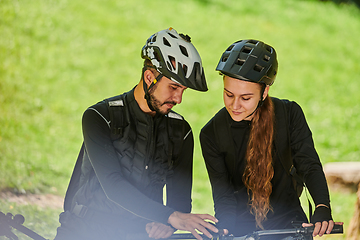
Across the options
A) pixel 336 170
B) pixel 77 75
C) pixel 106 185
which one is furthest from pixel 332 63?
pixel 106 185

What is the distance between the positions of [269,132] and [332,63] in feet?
38.0

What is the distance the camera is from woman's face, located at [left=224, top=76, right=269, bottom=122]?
10.2 feet

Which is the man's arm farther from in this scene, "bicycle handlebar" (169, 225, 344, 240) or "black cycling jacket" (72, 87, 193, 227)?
"bicycle handlebar" (169, 225, 344, 240)

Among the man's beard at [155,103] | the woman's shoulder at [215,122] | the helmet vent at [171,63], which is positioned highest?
the helmet vent at [171,63]

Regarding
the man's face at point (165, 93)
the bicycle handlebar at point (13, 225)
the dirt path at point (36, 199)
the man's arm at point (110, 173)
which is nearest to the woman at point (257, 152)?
the man's face at point (165, 93)

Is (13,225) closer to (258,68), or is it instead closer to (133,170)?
(133,170)

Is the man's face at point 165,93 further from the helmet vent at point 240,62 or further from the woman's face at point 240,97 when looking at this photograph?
the helmet vent at point 240,62

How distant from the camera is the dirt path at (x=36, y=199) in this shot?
745 centimetres

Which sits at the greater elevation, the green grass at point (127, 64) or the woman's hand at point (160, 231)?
the green grass at point (127, 64)

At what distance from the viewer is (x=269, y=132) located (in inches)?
130

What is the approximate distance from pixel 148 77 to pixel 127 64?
386 inches

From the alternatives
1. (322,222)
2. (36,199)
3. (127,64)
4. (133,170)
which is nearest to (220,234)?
(322,222)

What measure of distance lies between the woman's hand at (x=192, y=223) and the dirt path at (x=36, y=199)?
5275 mm

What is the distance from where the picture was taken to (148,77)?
3.17 m
